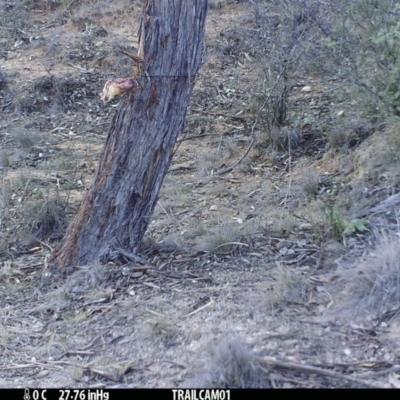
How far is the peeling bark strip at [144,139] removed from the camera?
592 centimetres

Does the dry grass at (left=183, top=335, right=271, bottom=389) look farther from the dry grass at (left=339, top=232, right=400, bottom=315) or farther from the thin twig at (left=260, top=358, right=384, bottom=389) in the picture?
the dry grass at (left=339, top=232, right=400, bottom=315)

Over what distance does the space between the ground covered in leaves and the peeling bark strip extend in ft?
0.76

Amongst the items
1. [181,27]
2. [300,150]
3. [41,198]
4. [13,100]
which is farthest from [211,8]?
[181,27]

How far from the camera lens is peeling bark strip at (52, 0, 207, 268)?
5918 millimetres

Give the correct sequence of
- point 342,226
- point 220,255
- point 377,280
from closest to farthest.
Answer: point 377,280 < point 342,226 < point 220,255

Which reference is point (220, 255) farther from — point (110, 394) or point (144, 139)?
point (110, 394)

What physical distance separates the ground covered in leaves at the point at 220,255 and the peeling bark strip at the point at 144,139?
0.76 ft

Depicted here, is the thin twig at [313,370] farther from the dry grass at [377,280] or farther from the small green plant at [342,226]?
the small green plant at [342,226]

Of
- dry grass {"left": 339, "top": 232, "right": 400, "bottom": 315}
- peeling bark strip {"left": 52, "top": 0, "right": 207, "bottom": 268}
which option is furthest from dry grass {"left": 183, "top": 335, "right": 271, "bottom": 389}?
peeling bark strip {"left": 52, "top": 0, "right": 207, "bottom": 268}

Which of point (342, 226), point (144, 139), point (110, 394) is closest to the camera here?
point (110, 394)

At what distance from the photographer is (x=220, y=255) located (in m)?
6.20

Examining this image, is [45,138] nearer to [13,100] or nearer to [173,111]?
[13,100]

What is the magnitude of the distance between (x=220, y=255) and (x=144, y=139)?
1066mm

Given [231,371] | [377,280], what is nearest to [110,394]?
[231,371]
